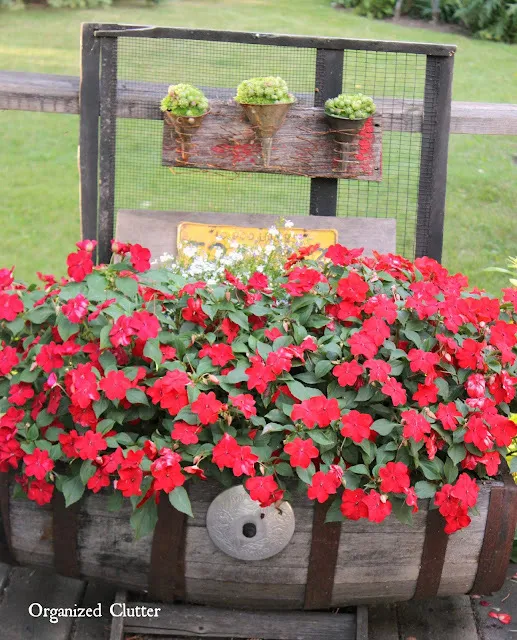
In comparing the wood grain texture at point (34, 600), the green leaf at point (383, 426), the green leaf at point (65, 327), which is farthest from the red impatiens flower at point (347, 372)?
the wood grain texture at point (34, 600)

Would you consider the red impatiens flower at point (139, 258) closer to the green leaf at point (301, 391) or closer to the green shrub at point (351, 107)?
the green leaf at point (301, 391)

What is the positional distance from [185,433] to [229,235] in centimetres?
177

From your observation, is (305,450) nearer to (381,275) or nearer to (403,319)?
(403,319)

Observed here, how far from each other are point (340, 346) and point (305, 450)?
357 mm

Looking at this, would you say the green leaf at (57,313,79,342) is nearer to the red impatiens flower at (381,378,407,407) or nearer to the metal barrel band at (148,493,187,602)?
the metal barrel band at (148,493,187,602)

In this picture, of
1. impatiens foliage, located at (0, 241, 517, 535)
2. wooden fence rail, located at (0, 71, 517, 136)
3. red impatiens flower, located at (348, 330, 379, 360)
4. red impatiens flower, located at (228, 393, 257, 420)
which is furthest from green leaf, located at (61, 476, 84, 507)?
wooden fence rail, located at (0, 71, 517, 136)

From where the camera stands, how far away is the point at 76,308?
7.48ft

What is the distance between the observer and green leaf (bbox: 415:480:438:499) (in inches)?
89.6

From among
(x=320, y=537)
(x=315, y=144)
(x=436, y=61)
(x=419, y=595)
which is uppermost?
(x=436, y=61)

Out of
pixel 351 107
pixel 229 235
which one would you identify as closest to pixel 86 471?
pixel 229 235

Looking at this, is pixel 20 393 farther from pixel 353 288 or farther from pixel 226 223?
pixel 226 223

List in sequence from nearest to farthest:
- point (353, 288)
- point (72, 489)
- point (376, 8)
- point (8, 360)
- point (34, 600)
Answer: point (72, 489) < point (8, 360) < point (353, 288) < point (34, 600) < point (376, 8)

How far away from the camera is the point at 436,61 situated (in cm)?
380

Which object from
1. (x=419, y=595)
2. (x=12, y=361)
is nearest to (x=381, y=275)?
(x=419, y=595)
